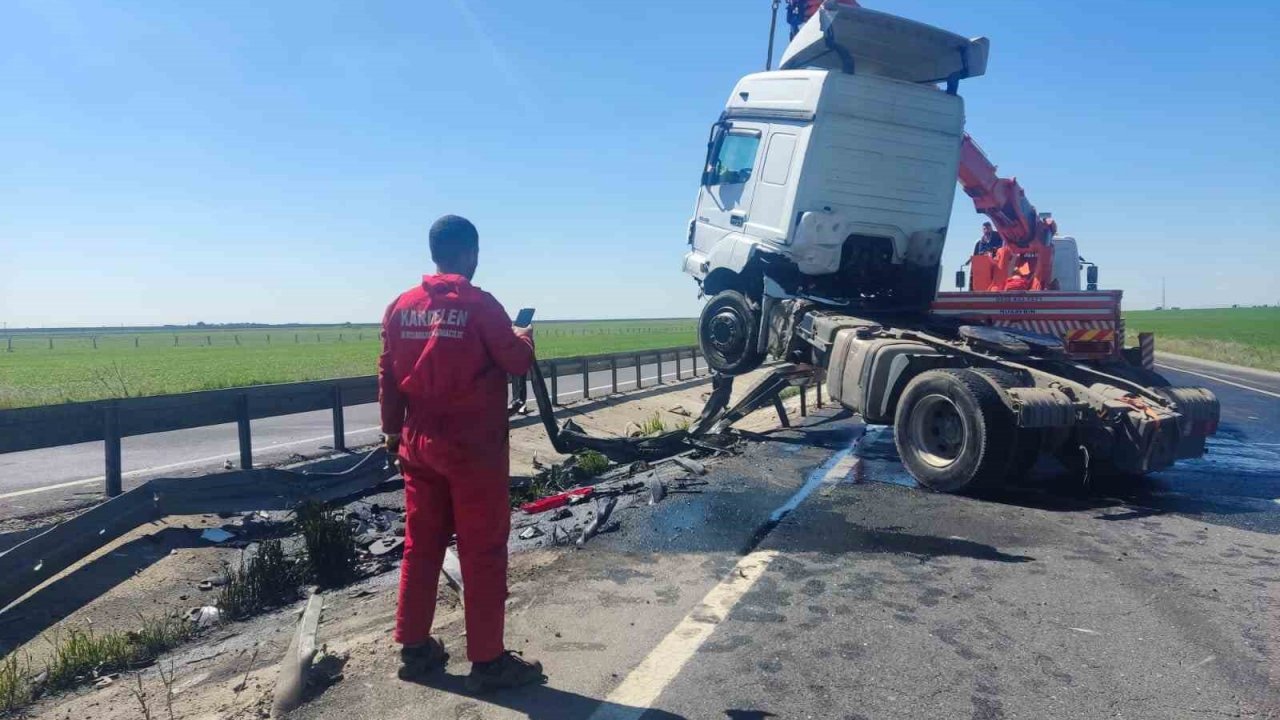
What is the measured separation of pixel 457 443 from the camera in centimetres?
340

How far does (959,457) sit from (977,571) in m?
2.31

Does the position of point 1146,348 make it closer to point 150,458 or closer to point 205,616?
point 205,616

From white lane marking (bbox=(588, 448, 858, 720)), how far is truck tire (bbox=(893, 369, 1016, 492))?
8.27 feet

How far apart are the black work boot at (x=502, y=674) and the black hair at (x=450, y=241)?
5.38ft

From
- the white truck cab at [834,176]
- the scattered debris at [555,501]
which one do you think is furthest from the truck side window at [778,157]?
the scattered debris at [555,501]

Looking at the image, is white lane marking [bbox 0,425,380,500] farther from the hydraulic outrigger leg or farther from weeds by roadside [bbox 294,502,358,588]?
the hydraulic outrigger leg

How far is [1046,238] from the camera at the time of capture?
50.0 ft

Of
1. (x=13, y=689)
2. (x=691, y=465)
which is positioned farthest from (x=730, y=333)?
(x=13, y=689)

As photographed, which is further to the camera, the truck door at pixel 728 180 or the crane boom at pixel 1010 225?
the crane boom at pixel 1010 225

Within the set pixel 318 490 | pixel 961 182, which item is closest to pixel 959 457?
pixel 318 490

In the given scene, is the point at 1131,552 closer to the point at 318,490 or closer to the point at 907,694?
the point at 907,694

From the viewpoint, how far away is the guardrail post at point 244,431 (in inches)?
333

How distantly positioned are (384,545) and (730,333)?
212 inches

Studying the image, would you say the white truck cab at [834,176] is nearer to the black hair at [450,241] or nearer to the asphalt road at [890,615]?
the asphalt road at [890,615]
